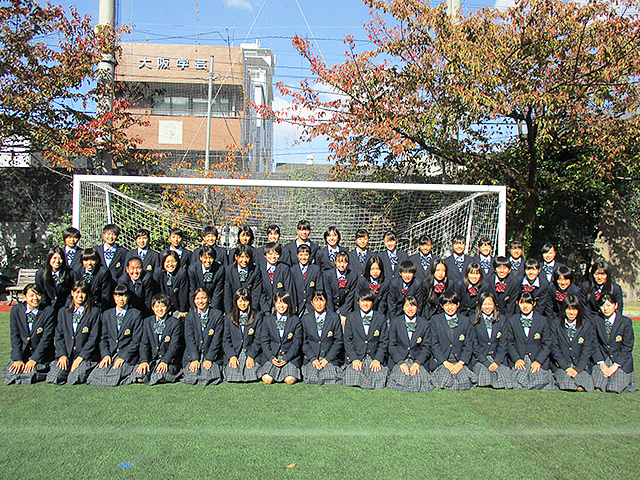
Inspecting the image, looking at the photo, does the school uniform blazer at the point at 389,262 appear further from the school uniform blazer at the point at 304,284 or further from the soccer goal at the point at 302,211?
the soccer goal at the point at 302,211

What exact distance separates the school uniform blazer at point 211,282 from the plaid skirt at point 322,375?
Answer: 4.64 feet

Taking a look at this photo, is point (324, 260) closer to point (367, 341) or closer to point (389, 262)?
point (389, 262)

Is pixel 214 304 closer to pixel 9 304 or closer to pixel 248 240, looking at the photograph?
pixel 248 240

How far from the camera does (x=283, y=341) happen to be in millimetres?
4445

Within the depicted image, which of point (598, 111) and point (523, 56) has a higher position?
point (523, 56)

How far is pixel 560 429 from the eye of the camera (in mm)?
3391

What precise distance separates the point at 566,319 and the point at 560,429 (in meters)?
1.39

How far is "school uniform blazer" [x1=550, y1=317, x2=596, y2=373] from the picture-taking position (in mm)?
4387

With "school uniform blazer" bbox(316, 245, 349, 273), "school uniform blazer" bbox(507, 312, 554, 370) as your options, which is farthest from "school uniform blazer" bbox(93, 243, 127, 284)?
"school uniform blazer" bbox(507, 312, 554, 370)

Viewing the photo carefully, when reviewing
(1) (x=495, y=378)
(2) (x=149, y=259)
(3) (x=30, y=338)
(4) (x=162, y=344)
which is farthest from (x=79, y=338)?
(1) (x=495, y=378)

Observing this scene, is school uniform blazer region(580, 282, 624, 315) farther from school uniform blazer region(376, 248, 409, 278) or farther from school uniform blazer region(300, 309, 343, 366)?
school uniform blazer region(300, 309, 343, 366)

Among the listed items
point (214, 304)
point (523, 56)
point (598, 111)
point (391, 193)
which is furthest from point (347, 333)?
point (598, 111)

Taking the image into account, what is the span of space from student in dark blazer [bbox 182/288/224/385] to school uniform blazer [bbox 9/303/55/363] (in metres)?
1.15

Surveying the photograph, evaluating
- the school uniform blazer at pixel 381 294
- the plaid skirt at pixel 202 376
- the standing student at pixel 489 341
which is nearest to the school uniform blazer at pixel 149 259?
the plaid skirt at pixel 202 376
